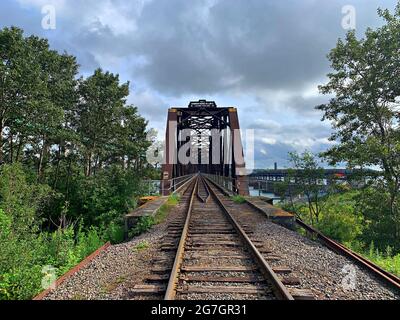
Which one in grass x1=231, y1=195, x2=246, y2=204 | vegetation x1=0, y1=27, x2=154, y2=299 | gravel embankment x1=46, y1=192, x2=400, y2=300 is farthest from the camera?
vegetation x1=0, y1=27, x2=154, y2=299

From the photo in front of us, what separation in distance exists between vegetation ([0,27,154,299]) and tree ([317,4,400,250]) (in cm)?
958

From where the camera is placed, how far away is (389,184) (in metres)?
10.0

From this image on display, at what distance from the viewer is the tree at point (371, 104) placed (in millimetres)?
10141

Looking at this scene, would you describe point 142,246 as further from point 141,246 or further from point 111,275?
point 111,275

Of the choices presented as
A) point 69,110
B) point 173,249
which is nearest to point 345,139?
point 173,249

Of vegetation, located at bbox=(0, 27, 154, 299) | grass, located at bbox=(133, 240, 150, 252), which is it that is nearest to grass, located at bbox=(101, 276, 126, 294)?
grass, located at bbox=(133, 240, 150, 252)

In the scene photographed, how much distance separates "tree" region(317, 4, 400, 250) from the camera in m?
10.1

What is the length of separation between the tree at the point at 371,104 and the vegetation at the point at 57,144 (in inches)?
377

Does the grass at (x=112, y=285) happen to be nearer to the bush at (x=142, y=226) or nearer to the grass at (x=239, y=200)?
the bush at (x=142, y=226)

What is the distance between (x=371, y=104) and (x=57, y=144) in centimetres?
2119

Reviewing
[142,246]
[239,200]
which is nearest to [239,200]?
[239,200]

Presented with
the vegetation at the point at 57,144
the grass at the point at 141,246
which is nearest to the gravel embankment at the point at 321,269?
the grass at the point at 141,246

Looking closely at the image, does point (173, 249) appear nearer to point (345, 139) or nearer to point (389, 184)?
point (389, 184)

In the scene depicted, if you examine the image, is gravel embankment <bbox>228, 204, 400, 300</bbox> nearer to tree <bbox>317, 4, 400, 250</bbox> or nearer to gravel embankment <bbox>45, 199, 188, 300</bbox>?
gravel embankment <bbox>45, 199, 188, 300</bbox>
